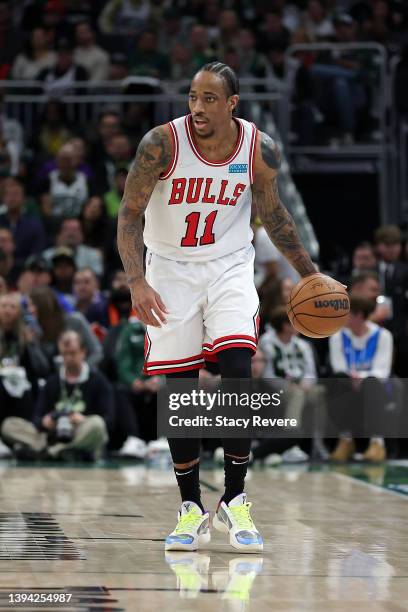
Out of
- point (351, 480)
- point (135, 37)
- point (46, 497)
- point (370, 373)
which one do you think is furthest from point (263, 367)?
point (135, 37)

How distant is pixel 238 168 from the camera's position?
621cm

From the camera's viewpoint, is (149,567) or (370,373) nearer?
(149,567)

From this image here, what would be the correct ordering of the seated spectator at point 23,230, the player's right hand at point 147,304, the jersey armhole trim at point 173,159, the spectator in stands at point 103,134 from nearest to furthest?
the player's right hand at point 147,304
the jersey armhole trim at point 173,159
the seated spectator at point 23,230
the spectator in stands at point 103,134

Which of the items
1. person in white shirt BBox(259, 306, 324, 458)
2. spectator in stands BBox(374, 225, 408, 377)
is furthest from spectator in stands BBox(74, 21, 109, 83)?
person in white shirt BBox(259, 306, 324, 458)

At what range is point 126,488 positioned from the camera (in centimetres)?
923

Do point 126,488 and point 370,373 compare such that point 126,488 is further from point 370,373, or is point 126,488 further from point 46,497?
point 370,373

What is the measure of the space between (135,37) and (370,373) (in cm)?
812

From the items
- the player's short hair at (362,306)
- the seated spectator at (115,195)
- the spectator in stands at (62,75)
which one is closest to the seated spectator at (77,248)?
the seated spectator at (115,195)

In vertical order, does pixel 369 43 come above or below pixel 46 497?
above

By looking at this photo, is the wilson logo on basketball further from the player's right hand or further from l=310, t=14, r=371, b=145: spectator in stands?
l=310, t=14, r=371, b=145: spectator in stands

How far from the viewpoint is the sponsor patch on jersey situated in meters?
6.19

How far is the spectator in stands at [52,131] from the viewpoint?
53.6ft

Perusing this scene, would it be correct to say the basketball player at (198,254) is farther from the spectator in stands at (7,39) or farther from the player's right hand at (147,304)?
the spectator in stands at (7,39)

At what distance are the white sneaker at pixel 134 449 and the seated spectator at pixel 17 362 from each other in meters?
0.91
